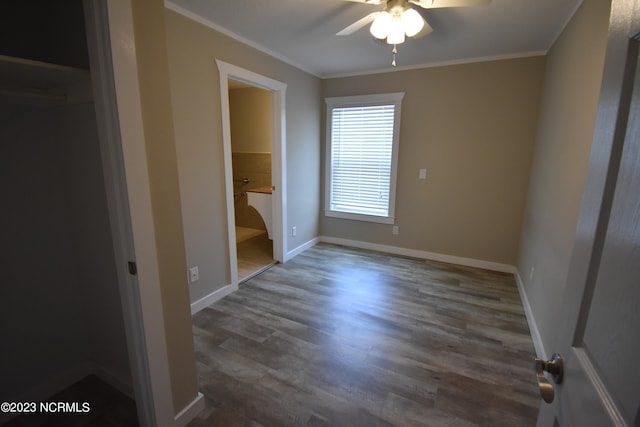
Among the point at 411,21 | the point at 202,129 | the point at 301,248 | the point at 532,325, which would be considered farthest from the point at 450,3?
the point at 301,248

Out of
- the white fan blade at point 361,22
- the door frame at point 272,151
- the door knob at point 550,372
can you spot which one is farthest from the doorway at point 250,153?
the door knob at point 550,372

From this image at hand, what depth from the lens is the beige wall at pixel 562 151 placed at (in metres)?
1.66

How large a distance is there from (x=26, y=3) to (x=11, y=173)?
33.6 inches

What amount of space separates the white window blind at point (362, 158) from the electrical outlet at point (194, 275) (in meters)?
2.37

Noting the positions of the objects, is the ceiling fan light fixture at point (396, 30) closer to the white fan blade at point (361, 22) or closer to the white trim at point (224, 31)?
the white fan blade at point (361, 22)

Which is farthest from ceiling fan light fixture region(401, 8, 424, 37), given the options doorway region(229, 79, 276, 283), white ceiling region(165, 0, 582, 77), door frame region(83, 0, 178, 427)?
doorway region(229, 79, 276, 283)

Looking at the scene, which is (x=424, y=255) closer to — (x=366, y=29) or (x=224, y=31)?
(x=366, y=29)

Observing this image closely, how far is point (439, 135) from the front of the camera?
359 centimetres

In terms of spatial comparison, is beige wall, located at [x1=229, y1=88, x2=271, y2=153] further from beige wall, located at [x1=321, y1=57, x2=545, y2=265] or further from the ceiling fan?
the ceiling fan

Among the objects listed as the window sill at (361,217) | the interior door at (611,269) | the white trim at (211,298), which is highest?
the interior door at (611,269)

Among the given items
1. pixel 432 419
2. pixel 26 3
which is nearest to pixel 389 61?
pixel 26 3

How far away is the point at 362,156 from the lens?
13.5 ft

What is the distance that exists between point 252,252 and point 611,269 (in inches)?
155

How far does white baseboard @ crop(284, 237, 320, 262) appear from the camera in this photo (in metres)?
3.88
